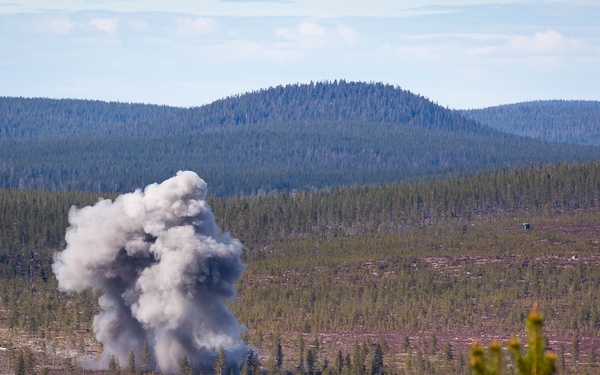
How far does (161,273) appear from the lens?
81.8 meters

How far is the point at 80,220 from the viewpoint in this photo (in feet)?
288

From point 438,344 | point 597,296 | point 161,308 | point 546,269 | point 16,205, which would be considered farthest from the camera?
point 16,205

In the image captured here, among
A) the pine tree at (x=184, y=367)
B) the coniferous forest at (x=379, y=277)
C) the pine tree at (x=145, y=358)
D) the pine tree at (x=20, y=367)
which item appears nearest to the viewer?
the pine tree at (x=20, y=367)

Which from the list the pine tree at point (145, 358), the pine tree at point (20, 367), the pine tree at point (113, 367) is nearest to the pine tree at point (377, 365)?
the pine tree at point (145, 358)

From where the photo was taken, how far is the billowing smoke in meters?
81.9

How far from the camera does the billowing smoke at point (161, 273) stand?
81.9 metres

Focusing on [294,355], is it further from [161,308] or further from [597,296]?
[597,296]

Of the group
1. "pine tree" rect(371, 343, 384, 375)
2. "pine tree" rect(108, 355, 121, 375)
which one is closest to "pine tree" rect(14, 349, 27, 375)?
"pine tree" rect(108, 355, 121, 375)

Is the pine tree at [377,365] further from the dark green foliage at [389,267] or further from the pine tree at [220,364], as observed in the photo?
the pine tree at [220,364]

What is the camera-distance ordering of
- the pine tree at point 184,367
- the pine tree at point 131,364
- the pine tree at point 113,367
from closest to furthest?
the pine tree at point 184,367 < the pine tree at point 131,364 < the pine tree at point 113,367

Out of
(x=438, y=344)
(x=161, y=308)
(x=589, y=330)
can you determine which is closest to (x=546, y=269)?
(x=589, y=330)

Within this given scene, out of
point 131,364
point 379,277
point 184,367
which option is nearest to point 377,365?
point 184,367

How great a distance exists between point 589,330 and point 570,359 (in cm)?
1433

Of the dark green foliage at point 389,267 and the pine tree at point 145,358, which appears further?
the dark green foliage at point 389,267
